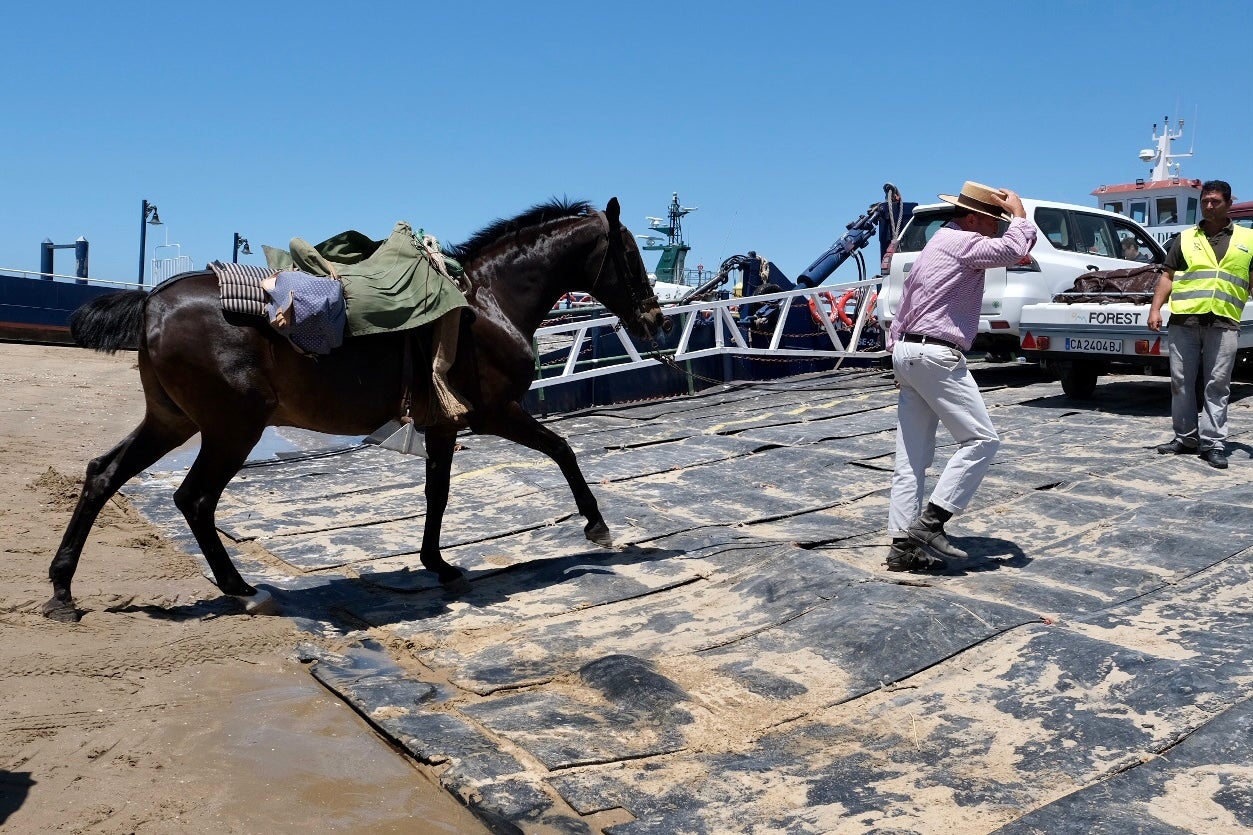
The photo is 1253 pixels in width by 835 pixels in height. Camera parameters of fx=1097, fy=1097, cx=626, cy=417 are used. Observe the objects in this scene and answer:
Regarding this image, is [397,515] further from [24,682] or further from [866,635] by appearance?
[866,635]

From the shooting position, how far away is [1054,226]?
11.5m

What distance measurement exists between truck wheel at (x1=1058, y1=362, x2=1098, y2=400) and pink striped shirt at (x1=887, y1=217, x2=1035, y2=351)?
5456 mm

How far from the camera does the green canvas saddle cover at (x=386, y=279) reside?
538 centimetres

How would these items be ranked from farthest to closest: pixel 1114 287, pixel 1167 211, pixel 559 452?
1. pixel 1167 211
2. pixel 1114 287
3. pixel 559 452

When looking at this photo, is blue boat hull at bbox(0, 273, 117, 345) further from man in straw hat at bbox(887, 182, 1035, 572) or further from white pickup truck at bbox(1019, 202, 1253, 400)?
man in straw hat at bbox(887, 182, 1035, 572)

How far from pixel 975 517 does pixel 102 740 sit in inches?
185

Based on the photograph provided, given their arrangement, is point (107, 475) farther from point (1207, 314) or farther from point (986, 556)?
point (1207, 314)

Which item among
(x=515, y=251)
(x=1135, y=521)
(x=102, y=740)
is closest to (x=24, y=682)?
(x=102, y=740)

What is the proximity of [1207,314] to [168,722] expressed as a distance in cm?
671

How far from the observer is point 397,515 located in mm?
7309

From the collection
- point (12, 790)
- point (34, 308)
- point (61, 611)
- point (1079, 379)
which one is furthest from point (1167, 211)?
point (34, 308)

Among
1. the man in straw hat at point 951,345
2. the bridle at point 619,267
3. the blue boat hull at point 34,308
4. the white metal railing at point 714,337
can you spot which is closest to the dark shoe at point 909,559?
the man in straw hat at point 951,345

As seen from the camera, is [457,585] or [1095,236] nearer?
[457,585]

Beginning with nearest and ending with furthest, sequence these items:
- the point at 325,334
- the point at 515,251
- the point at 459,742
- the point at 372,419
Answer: the point at 459,742, the point at 325,334, the point at 372,419, the point at 515,251
